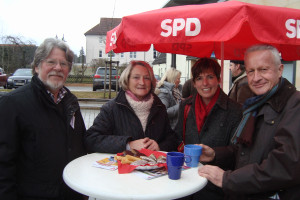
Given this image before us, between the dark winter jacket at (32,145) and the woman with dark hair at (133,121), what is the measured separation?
0.39 meters

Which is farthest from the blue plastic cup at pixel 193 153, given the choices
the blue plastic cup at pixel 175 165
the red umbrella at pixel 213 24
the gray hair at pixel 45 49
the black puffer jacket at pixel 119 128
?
the gray hair at pixel 45 49

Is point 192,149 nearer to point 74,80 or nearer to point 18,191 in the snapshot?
point 18,191

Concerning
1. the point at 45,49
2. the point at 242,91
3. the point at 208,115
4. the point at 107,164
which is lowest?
the point at 107,164

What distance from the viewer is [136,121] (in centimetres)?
258

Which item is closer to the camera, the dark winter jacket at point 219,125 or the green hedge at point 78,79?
the dark winter jacket at point 219,125

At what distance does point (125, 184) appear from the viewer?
173cm

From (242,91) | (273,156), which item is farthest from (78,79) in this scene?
(273,156)

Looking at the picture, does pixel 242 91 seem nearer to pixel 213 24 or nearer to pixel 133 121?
pixel 133 121

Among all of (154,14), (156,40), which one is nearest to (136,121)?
(156,40)

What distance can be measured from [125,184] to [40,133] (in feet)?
2.61

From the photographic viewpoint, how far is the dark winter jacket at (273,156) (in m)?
1.57

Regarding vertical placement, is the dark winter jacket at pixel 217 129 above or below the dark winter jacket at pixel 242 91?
below

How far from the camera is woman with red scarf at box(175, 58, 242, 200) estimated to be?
8.23ft

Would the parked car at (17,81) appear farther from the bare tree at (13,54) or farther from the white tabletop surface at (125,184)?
the white tabletop surface at (125,184)
